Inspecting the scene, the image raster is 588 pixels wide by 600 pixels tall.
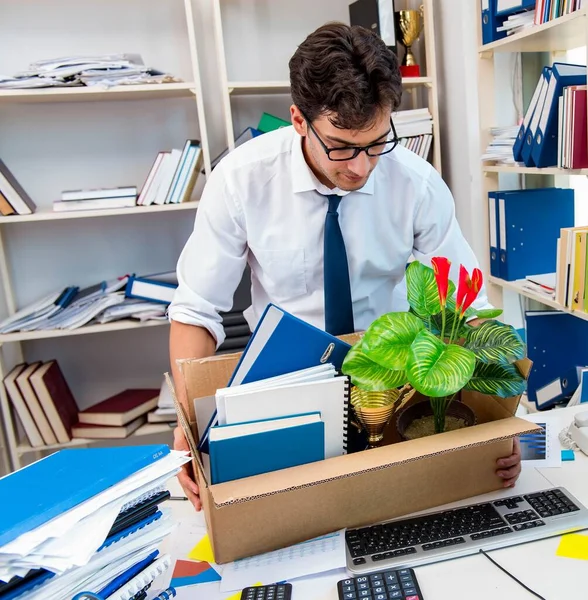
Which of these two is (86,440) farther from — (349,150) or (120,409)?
(349,150)

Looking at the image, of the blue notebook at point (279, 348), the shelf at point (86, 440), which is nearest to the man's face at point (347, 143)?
the blue notebook at point (279, 348)

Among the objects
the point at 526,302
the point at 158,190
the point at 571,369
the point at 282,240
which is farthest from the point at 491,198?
the point at 158,190

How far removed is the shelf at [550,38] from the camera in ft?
5.31

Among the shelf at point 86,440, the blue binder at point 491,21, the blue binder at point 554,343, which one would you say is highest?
the blue binder at point 491,21

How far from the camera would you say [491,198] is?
2158 mm

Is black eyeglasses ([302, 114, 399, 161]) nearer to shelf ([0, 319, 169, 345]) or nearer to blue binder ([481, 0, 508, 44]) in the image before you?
blue binder ([481, 0, 508, 44])

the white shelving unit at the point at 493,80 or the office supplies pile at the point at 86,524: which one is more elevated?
the white shelving unit at the point at 493,80

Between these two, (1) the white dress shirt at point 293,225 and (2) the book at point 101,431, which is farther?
(2) the book at point 101,431

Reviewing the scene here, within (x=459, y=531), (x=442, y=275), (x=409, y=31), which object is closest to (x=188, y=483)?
(x=459, y=531)

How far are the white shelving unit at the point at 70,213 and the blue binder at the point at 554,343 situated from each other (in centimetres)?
136

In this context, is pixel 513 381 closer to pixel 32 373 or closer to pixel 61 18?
pixel 32 373

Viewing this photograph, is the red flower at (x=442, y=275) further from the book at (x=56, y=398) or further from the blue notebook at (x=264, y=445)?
the book at (x=56, y=398)

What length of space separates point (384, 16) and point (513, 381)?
181 cm

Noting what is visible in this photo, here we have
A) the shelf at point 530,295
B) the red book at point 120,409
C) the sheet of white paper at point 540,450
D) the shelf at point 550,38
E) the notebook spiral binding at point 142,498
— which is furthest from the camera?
the red book at point 120,409
